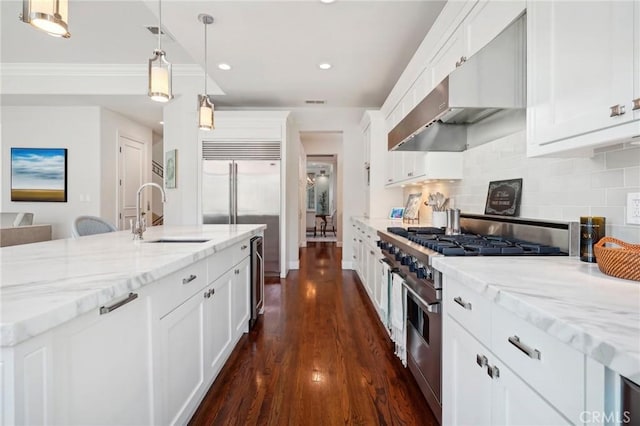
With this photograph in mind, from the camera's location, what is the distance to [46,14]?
125 cm

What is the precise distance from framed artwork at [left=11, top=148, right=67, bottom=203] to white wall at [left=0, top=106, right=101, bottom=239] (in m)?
0.07

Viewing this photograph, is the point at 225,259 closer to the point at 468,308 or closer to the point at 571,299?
the point at 468,308

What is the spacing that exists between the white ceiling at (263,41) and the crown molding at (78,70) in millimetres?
128

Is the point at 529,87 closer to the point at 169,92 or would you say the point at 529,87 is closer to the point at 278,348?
the point at 169,92

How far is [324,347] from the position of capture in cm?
259

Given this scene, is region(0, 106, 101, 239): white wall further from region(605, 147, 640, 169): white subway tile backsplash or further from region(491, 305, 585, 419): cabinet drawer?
region(605, 147, 640, 169): white subway tile backsplash

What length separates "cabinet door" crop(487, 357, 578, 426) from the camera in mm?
786

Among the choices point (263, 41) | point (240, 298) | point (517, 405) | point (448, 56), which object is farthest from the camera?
point (263, 41)

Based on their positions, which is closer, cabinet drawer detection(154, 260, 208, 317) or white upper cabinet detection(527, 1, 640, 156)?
white upper cabinet detection(527, 1, 640, 156)

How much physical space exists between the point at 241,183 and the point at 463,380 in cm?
421

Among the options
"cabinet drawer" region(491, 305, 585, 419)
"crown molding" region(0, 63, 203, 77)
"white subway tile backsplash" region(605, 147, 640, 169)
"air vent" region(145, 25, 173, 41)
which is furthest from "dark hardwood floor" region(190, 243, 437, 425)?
"crown molding" region(0, 63, 203, 77)

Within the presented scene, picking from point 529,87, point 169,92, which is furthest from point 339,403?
point 169,92

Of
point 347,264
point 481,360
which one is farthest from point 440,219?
point 347,264

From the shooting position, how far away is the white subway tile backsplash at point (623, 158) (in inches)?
47.9
